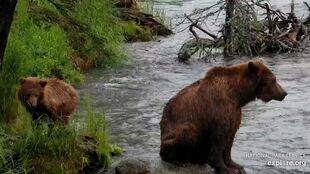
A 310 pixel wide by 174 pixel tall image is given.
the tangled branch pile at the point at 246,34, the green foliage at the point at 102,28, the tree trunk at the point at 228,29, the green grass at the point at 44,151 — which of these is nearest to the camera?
the green grass at the point at 44,151

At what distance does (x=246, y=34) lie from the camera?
624 inches

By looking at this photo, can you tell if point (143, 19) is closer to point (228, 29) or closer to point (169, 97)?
point (228, 29)

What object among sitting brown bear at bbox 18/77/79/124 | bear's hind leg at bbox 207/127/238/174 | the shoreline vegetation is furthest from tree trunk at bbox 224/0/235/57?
bear's hind leg at bbox 207/127/238/174

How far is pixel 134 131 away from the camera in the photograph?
28.6ft

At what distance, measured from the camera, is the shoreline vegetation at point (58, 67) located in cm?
625

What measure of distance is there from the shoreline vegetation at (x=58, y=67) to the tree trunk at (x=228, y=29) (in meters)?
2.68

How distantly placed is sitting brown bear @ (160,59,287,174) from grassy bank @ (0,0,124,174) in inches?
33.6

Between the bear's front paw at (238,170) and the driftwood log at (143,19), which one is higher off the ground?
the driftwood log at (143,19)

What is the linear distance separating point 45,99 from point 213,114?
194cm

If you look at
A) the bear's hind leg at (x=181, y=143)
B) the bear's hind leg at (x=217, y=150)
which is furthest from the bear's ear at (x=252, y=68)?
the bear's hind leg at (x=181, y=143)

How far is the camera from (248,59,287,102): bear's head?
254 inches

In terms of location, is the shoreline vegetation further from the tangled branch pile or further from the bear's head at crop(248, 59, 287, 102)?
the tangled branch pile

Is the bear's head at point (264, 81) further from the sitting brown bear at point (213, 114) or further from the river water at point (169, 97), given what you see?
the river water at point (169, 97)

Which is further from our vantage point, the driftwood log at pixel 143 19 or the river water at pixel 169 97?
the driftwood log at pixel 143 19
